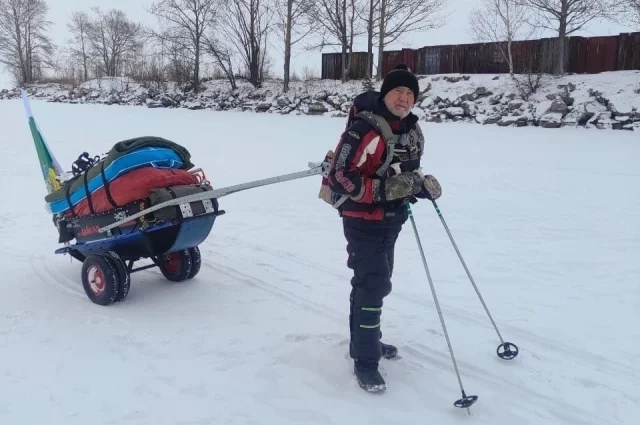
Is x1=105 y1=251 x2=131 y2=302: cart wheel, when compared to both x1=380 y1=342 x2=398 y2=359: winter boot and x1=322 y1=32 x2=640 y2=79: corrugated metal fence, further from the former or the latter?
x1=322 y1=32 x2=640 y2=79: corrugated metal fence

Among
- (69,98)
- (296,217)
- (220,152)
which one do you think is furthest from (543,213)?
(69,98)

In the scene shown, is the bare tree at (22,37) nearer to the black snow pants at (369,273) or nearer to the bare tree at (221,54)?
the bare tree at (221,54)

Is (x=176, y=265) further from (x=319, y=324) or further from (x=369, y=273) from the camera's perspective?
(x=369, y=273)

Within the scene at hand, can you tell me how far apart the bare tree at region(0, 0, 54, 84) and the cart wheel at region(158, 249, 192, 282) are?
45.5 m

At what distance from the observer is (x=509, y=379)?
3.30 meters

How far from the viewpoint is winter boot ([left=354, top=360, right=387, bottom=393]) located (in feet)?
10.4

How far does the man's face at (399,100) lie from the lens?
308 centimetres

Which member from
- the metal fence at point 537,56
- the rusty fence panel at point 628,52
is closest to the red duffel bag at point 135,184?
the metal fence at point 537,56

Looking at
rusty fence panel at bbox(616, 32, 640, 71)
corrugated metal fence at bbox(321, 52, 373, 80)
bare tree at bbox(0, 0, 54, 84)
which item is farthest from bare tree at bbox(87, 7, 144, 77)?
rusty fence panel at bbox(616, 32, 640, 71)

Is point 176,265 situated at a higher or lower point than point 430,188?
lower

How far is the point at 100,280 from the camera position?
429 centimetres

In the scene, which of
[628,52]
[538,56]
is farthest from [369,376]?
[538,56]

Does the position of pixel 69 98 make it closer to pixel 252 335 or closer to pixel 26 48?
pixel 26 48

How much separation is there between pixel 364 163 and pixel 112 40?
1825 inches
